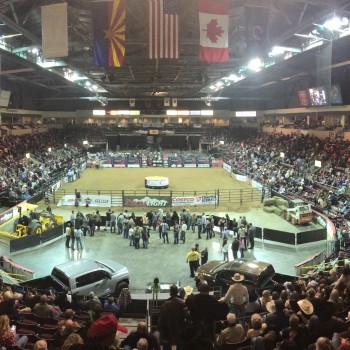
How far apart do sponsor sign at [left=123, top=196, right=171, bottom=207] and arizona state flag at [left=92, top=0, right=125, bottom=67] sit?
13267mm

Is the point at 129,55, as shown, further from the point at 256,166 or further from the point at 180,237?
the point at 256,166

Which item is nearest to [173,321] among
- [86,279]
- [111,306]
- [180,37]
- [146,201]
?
[111,306]

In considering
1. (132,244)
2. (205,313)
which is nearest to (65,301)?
(205,313)

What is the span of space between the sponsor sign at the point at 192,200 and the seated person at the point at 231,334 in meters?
23.0

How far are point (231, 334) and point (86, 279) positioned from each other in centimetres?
850

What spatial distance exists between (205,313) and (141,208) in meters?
23.7

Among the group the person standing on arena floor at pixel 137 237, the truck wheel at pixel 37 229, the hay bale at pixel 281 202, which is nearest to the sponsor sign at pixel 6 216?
the truck wheel at pixel 37 229

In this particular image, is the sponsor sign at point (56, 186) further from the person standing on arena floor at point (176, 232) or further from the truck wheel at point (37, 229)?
the person standing on arena floor at point (176, 232)

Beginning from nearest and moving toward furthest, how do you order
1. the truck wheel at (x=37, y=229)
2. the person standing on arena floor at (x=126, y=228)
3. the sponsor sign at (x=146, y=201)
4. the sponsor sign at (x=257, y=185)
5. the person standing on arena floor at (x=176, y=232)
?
the person standing on arena floor at (x=176, y=232) < the truck wheel at (x=37, y=229) < the person standing on arena floor at (x=126, y=228) < the sponsor sign at (x=146, y=201) < the sponsor sign at (x=257, y=185)

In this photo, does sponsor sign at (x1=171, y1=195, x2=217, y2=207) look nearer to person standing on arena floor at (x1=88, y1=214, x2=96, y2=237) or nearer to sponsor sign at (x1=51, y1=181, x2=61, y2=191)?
person standing on arena floor at (x1=88, y1=214, x2=96, y2=237)

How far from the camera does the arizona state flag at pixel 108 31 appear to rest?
17531 millimetres

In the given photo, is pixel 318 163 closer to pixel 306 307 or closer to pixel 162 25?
pixel 162 25

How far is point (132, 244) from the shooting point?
875 inches

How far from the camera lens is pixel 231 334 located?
726cm
